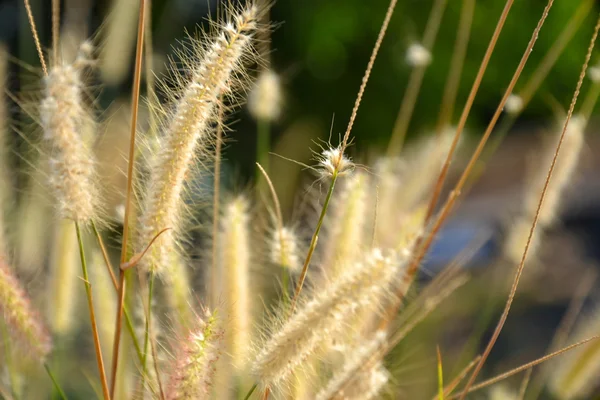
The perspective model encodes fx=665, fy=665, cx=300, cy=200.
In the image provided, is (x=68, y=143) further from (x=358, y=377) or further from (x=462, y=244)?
(x=462, y=244)

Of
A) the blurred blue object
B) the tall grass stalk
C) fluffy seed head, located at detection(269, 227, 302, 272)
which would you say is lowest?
the blurred blue object

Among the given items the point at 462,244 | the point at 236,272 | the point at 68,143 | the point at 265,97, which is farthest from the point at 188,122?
the point at 462,244

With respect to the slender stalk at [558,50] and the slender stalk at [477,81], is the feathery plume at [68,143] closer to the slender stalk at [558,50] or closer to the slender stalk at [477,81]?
the slender stalk at [477,81]

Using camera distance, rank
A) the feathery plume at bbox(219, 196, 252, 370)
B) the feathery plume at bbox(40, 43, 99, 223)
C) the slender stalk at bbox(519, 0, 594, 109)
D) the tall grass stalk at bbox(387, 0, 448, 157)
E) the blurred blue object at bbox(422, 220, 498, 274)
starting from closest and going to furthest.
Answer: the feathery plume at bbox(40, 43, 99, 223), the feathery plume at bbox(219, 196, 252, 370), the slender stalk at bbox(519, 0, 594, 109), the tall grass stalk at bbox(387, 0, 448, 157), the blurred blue object at bbox(422, 220, 498, 274)

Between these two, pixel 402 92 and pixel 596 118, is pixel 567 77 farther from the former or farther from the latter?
pixel 402 92

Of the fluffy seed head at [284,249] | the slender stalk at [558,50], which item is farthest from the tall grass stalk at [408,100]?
the fluffy seed head at [284,249]

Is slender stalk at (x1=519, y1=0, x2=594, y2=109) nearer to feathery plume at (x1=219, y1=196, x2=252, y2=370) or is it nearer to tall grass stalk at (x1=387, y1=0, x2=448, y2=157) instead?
tall grass stalk at (x1=387, y1=0, x2=448, y2=157)

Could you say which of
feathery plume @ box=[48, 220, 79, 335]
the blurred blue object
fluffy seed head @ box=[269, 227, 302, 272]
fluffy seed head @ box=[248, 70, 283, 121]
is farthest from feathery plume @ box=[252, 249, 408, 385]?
the blurred blue object

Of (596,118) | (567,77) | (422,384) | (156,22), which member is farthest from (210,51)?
(596,118)
